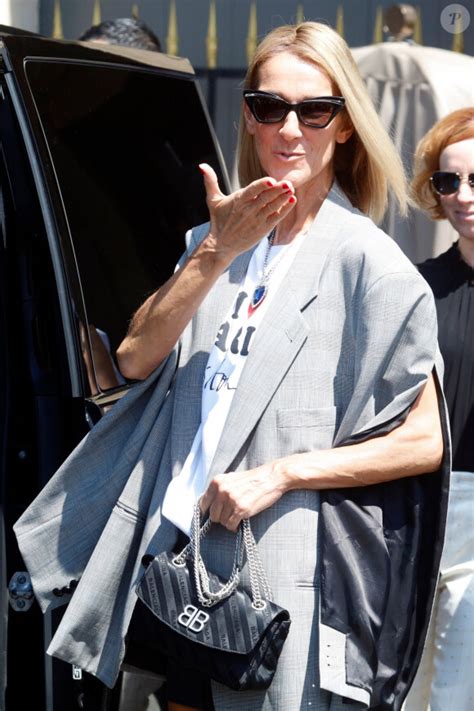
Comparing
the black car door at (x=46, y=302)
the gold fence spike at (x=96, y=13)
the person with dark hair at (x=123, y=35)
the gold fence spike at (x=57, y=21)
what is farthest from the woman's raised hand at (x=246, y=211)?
the gold fence spike at (x=57, y=21)

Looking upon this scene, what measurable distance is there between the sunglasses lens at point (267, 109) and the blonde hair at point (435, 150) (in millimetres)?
1200

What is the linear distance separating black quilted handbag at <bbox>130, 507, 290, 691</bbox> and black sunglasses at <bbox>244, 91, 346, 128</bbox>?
2.48ft

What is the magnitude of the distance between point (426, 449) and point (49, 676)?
109cm

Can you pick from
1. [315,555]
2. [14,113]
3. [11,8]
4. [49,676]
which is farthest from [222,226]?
[11,8]

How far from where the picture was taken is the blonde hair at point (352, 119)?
7.45 ft

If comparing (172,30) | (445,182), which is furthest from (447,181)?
(172,30)

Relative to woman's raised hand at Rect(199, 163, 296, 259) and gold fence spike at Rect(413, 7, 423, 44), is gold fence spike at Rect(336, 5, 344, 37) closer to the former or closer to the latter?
gold fence spike at Rect(413, 7, 423, 44)

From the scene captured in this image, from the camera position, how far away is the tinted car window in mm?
2859

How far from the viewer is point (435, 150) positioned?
339 centimetres

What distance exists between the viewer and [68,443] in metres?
2.72

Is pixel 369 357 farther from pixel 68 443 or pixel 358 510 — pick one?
pixel 68 443

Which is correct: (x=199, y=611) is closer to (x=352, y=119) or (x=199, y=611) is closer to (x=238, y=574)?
(x=238, y=574)

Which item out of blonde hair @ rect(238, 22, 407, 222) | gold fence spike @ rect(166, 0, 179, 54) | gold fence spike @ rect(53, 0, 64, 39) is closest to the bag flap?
blonde hair @ rect(238, 22, 407, 222)

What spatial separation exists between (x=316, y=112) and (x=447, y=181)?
1.14 metres
